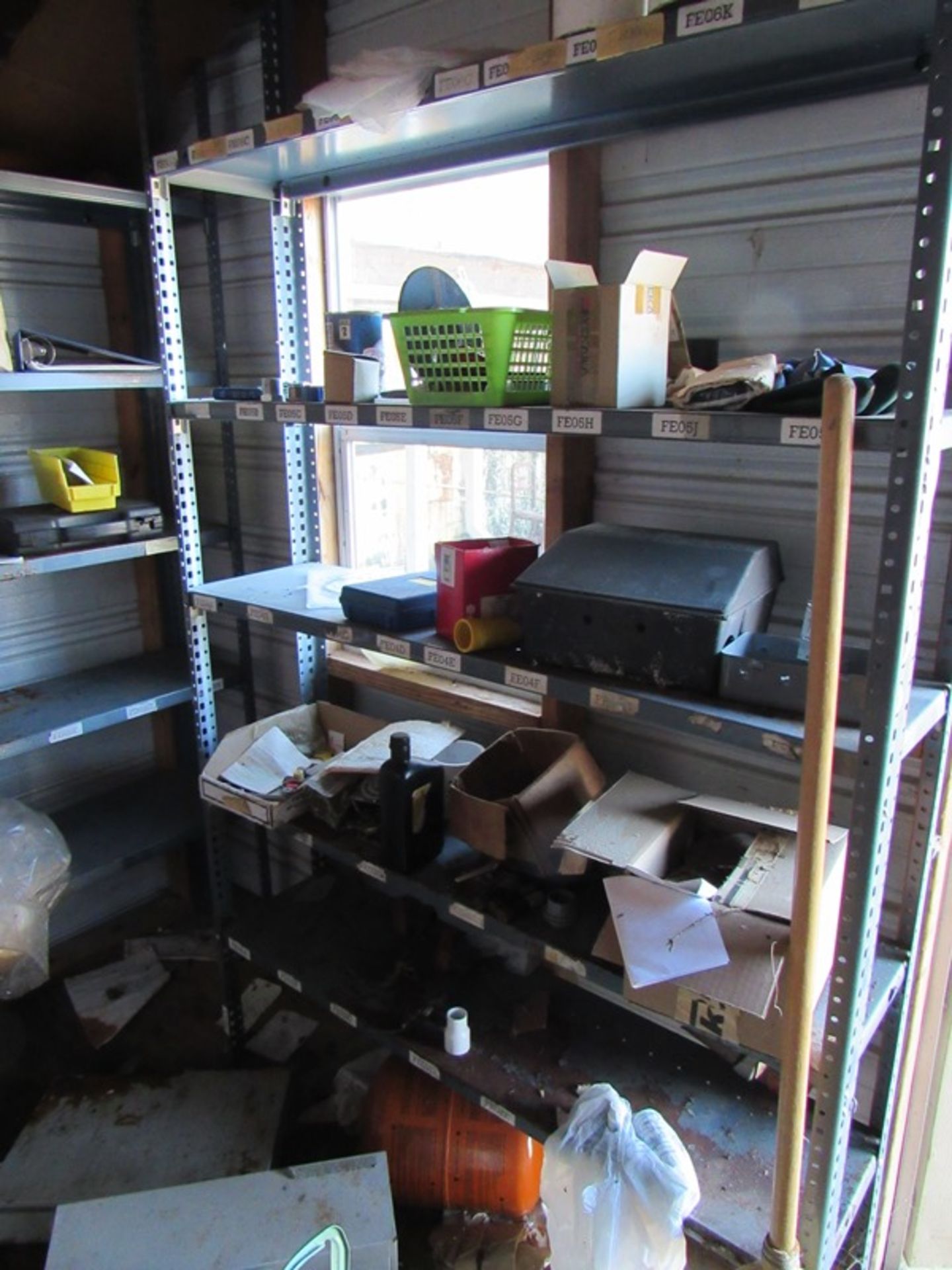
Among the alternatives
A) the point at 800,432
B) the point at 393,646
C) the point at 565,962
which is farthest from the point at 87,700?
the point at 800,432

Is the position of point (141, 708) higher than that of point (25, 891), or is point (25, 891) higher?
point (141, 708)

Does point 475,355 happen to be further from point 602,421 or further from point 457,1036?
point 457,1036

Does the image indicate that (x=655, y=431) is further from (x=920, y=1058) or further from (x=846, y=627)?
(x=920, y=1058)

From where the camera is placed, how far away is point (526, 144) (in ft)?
5.52

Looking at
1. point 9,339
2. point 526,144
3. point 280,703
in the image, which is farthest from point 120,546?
point 526,144

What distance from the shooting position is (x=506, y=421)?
135 centimetres

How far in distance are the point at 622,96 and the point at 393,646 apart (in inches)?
40.1

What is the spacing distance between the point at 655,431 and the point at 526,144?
2.83 ft

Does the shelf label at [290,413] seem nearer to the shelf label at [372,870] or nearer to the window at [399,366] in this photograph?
the window at [399,366]

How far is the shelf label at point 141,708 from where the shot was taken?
2.40m

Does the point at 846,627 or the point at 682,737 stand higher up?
the point at 846,627

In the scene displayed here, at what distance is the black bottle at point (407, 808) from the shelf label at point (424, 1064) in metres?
0.36

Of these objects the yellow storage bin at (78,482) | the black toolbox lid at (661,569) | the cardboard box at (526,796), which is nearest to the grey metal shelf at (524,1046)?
the cardboard box at (526,796)

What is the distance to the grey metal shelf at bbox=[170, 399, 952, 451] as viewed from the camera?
3.42 feet
